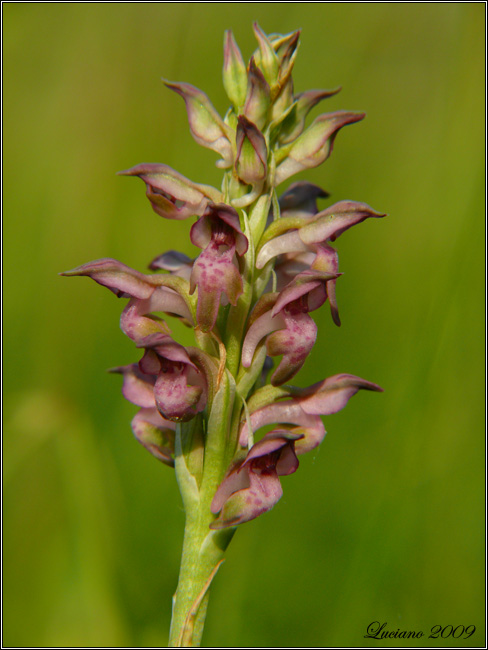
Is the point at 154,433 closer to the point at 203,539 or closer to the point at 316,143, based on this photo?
the point at 203,539

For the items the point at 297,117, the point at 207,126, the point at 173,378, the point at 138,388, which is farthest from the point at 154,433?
the point at 297,117

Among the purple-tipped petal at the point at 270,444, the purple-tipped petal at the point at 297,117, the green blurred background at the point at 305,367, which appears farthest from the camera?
the green blurred background at the point at 305,367

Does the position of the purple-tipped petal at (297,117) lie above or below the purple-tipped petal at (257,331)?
above

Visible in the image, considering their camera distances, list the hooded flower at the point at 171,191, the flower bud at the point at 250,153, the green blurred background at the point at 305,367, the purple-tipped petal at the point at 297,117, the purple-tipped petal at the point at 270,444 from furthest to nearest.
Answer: the green blurred background at the point at 305,367 → the purple-tipped petal at the point at 297,117 → the hooded flower at the point at 171,191 → the flower bud at the point at 250,153 → the purple-tipped petal at the point at 270,444

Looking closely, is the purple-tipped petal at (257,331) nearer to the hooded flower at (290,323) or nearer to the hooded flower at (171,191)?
the hooded flower at (290,323)

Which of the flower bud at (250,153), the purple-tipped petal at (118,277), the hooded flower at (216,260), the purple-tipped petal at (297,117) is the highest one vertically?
the purple-tipped petal at (297,117)

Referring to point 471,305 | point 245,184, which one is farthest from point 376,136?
point 245,184

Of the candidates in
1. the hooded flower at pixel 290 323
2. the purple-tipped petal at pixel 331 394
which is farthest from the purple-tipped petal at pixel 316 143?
the purple-tipped petal at pixel 331 394
